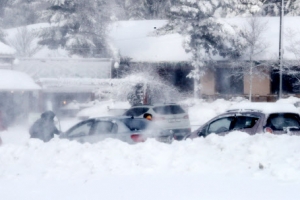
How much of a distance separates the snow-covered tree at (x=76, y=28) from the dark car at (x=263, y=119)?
90.3ft

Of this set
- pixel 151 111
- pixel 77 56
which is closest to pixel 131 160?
pixel 151 111

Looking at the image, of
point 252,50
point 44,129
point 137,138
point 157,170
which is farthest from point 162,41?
point 157,170

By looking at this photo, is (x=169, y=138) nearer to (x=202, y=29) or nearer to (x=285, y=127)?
(x=285, y=127)

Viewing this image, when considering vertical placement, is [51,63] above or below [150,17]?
below

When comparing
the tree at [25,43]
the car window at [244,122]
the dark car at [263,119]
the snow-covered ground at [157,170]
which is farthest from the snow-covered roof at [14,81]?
the snow-covered ground at [157,170]

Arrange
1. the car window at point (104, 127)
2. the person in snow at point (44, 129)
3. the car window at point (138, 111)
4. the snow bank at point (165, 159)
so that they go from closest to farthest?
the snow bank at point (165, 159)
the car window at point (104, 127)
the person in snow at point (44, 129)
the car window at point (138, 111)

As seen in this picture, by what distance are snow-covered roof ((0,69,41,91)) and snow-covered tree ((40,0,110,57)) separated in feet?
25.9

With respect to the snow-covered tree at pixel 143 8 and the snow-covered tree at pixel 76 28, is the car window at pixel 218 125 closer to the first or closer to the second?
the snow-covered tree at pixel 76 28

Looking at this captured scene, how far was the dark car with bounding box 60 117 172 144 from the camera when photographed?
1281 centimetres

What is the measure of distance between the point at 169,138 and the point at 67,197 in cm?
654

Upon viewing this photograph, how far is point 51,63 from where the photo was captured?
37062mm

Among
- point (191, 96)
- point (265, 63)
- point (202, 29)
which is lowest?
point (191, 96)

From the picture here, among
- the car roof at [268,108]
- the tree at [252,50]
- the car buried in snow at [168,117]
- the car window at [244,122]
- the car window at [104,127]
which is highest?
the tree at [252,50]

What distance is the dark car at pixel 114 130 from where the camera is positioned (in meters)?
12.8
